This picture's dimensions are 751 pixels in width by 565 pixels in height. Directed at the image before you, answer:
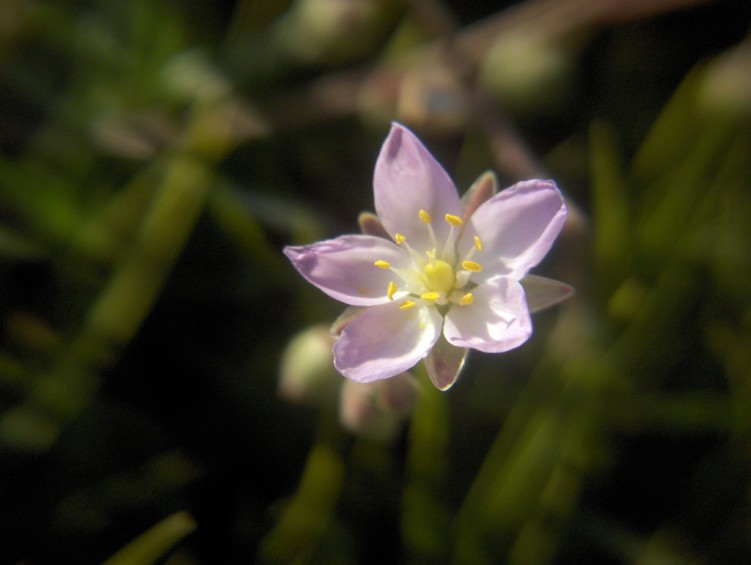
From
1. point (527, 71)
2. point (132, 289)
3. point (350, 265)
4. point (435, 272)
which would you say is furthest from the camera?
point (527, 71)

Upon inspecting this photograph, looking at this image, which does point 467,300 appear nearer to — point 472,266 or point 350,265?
point 472,266

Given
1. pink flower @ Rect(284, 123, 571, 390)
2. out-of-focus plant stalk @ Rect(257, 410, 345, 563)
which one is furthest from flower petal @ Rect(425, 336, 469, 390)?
out-of-focus plant stalk @ Rect(257, 410, 345, 563)

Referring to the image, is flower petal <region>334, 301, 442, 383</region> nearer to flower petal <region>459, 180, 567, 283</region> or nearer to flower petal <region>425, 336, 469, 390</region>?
flower petal <region>425, 336, 469, 390</region>

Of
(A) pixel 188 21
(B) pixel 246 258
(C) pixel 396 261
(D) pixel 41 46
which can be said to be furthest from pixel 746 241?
(D) pixel 41 46

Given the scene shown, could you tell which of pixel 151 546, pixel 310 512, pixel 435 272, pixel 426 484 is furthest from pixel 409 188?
pixel 151 546

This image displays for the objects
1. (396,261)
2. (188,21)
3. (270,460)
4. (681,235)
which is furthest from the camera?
(188,21)

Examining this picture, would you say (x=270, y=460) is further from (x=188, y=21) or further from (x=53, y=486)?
(x=188, y=21)

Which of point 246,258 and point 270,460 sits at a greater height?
point 246,258
